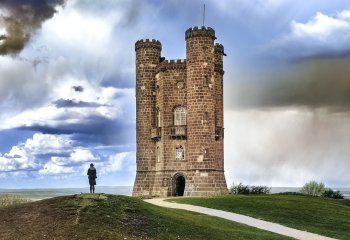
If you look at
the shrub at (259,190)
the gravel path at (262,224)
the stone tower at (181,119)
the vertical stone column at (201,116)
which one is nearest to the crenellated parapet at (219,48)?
the stone tower at (181,119)

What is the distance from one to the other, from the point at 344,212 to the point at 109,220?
77.3ft

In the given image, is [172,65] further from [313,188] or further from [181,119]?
[313,188]

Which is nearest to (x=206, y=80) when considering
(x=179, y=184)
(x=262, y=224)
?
(x=179, y=184)

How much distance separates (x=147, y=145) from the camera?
58.3 meters

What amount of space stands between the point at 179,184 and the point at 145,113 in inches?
309

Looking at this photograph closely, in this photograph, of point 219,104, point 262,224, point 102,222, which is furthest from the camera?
point 219,104

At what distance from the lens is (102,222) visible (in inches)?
998

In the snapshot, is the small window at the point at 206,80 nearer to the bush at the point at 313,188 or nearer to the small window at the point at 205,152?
the small window at the point at 205,152

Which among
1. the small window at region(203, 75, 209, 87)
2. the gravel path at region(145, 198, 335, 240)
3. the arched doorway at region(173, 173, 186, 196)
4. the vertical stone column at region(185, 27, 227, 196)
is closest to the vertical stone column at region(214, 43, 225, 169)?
the vertical stone column at region(185, 27, 227, 196)

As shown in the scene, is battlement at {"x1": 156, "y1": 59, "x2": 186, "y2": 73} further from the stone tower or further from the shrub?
the shrub

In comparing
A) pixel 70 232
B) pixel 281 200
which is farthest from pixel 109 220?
pixel 281 200

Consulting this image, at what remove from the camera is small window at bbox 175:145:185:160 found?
5519 cm

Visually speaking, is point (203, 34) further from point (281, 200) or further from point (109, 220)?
point (109, 220)

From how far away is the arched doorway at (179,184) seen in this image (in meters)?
55.4
